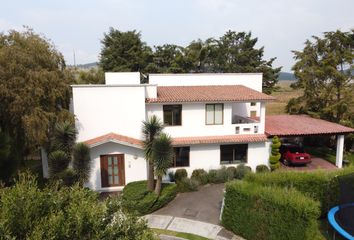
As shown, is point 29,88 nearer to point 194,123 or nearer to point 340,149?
point 194,123

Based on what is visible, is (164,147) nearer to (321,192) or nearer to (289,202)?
(289,202)

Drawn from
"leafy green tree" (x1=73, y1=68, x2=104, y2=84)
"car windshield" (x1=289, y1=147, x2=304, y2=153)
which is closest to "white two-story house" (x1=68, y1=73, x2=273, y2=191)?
"car windshield" (x1=289, y1=147, x2=304, y2=153)

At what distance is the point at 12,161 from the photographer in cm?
1711

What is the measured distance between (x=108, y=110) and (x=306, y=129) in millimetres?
16579

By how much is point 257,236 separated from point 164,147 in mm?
7029

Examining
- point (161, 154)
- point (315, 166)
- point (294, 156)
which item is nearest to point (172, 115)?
point (161, 154)

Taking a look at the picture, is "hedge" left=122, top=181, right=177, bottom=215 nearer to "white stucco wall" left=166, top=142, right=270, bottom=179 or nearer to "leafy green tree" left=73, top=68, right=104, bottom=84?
"white stucco wall" left=166, top=142, right=270, bottom=179

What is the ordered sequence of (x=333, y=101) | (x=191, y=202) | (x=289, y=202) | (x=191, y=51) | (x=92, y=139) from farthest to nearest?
1. (x=191, y=51)
2. (x=333, y=101)
3. (x=92, y=139)
4. (x=191, y=202)
5. (x=289, y=202)

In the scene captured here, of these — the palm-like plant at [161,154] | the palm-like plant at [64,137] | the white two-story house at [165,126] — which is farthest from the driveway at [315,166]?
the palm-like plant at [64,137]

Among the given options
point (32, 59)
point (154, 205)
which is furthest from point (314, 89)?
point (32, 59)

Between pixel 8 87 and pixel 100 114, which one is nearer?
pixel 8 87

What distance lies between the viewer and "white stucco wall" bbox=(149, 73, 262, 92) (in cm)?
2634

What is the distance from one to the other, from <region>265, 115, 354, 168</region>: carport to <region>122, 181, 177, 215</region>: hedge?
9933 millimetres

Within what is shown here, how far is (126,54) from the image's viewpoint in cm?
4953
